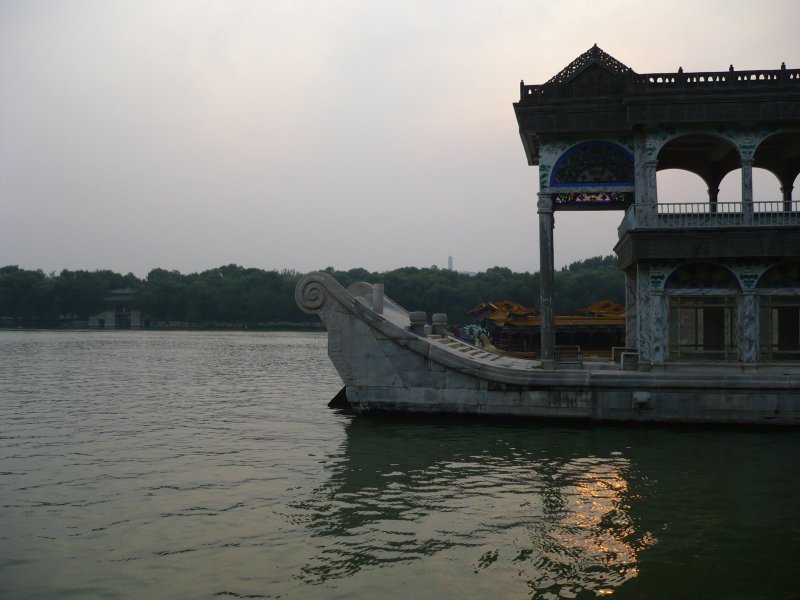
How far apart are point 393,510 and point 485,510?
1.35 metres

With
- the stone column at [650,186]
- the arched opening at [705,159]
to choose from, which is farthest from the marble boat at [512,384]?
the arched opening at [705,159]

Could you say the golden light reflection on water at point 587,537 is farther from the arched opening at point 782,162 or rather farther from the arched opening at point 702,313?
the arched opening at point 782,162

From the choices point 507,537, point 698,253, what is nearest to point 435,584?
point 507,537

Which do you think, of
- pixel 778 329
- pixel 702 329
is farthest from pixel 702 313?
pixel 778 329

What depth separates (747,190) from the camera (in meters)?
18.6

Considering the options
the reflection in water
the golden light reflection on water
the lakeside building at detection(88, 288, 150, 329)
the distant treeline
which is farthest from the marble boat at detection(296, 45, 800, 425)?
the lakeside building at detection(88, 288, 150, 329)

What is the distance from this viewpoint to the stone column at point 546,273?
19.2 metres

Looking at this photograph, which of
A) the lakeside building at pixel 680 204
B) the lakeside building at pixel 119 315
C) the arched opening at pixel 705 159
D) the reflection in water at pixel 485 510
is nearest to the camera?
the reflection in water at pixel 485 510

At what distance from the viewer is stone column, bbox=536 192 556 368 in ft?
63.2

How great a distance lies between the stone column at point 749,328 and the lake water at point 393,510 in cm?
300

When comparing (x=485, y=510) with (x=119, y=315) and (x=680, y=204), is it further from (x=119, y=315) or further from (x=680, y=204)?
(x=119, y=315)

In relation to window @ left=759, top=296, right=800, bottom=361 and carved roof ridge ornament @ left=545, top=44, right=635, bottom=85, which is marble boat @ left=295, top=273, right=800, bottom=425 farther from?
carved roof ridge ornament @ left=545, top=44, right=635, bottom=85

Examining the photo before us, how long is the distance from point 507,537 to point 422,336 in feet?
33.1

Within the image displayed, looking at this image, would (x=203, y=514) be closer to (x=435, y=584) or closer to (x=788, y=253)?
(x=435, y=584)
